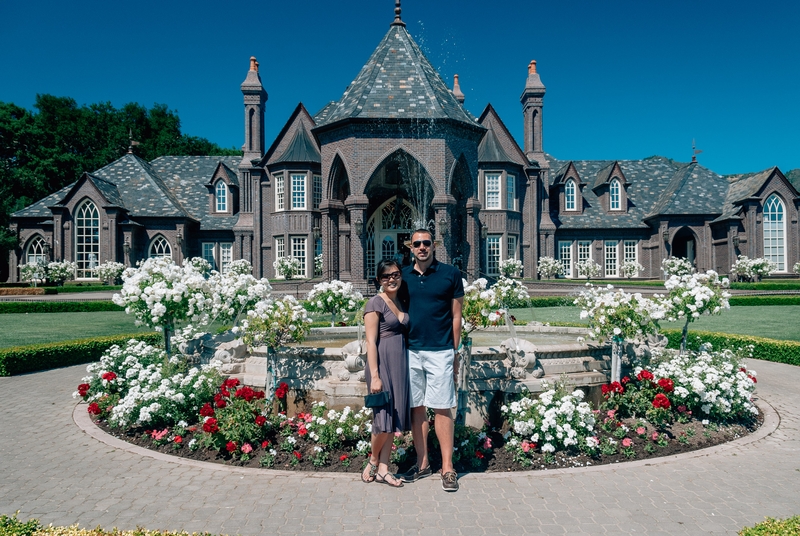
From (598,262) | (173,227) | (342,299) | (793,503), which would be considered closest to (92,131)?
(173,227)

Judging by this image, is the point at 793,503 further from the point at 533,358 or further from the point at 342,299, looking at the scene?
the point at 342,299

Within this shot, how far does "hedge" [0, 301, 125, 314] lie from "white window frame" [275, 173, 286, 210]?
466 inches

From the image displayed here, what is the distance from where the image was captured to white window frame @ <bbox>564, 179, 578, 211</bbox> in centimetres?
3788

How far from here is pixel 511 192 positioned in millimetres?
33438

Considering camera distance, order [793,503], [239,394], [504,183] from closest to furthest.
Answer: [793,503] < [239,394] < [504,183]

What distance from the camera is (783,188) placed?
115 ft

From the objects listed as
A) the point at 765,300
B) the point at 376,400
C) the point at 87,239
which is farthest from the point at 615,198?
the point at 376,400

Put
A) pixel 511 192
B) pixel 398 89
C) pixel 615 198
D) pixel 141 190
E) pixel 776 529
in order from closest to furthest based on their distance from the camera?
pixel 776 529 < pixel 398 89 < pixel 511 192 < pixel 141 190 < pixel 615 198

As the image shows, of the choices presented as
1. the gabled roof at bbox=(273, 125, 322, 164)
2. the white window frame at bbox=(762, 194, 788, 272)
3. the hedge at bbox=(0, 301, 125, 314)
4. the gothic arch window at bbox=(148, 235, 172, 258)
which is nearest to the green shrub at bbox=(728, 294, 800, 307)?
the white window frame at bbox=(762, 194, 788, 272)

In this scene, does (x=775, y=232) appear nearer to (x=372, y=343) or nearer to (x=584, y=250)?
(x=584, y=250)

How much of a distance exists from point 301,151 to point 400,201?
6761 millimetres

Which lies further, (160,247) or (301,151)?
(160,247)

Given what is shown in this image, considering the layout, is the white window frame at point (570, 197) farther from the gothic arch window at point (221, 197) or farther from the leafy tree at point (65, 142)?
the leafy tree at point (65, 142)

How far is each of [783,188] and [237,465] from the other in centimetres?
4050
